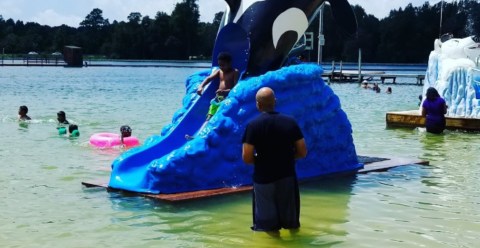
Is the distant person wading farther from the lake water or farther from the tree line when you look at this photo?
the tree line

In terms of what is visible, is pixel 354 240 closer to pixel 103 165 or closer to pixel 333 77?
pixel 103 165

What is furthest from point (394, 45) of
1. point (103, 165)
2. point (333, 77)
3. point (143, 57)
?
point (103, 165)

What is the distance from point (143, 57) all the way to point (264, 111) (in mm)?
121871

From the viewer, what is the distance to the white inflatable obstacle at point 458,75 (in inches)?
744

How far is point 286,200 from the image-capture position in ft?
23.1

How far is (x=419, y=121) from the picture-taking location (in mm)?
19375

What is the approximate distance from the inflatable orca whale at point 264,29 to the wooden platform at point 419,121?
8458mm

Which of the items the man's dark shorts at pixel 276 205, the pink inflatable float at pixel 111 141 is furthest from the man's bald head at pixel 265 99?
the pink inflatable float at pixel 111 141

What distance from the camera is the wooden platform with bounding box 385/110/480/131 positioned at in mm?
18234

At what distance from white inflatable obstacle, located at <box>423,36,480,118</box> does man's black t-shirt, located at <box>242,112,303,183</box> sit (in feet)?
43.3

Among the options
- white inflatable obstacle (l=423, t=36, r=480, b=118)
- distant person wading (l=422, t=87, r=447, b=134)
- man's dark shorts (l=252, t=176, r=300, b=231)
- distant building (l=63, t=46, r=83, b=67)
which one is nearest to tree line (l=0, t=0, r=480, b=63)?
distant building (l=63, t=46, r=83, b=67)

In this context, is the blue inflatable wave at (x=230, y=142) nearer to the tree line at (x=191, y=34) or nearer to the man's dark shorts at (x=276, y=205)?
the man's dark shorts at (x=276, y=205)

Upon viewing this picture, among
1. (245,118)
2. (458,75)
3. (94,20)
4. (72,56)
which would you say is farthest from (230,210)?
(94,20)

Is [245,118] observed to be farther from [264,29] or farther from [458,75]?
[458,75]
